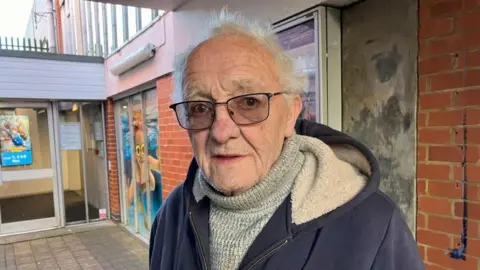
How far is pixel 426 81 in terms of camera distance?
66.5 inches

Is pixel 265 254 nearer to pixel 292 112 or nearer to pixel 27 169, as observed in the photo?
pixel 292 112

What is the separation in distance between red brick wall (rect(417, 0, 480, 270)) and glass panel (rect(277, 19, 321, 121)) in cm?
60

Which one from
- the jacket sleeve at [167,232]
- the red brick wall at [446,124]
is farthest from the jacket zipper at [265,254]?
the red brick wall at [446,124]

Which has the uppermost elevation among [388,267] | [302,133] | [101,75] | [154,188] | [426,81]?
[101,75]

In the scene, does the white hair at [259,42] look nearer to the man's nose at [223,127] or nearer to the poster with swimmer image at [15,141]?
the man's nose at [223,127]

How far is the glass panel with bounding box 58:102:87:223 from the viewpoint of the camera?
6430 millimetres

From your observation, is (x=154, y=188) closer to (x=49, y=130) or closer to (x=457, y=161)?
(x=49, y=130)

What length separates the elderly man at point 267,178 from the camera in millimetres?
962

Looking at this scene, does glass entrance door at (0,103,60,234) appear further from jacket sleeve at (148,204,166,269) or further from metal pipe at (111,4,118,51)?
jacket sleeve at (148,204,166,269)

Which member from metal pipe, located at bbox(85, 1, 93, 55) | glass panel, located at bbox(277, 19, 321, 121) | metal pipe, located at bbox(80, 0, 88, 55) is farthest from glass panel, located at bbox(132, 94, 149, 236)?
glass panel, located at bbox(277, 19, 321, 121)

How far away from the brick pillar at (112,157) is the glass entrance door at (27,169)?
0.95 metres

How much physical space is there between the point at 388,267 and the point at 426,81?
3.62 ft

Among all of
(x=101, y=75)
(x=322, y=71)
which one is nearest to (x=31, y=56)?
(x=101, y=75)

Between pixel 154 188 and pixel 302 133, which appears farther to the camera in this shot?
pixel 154 188
